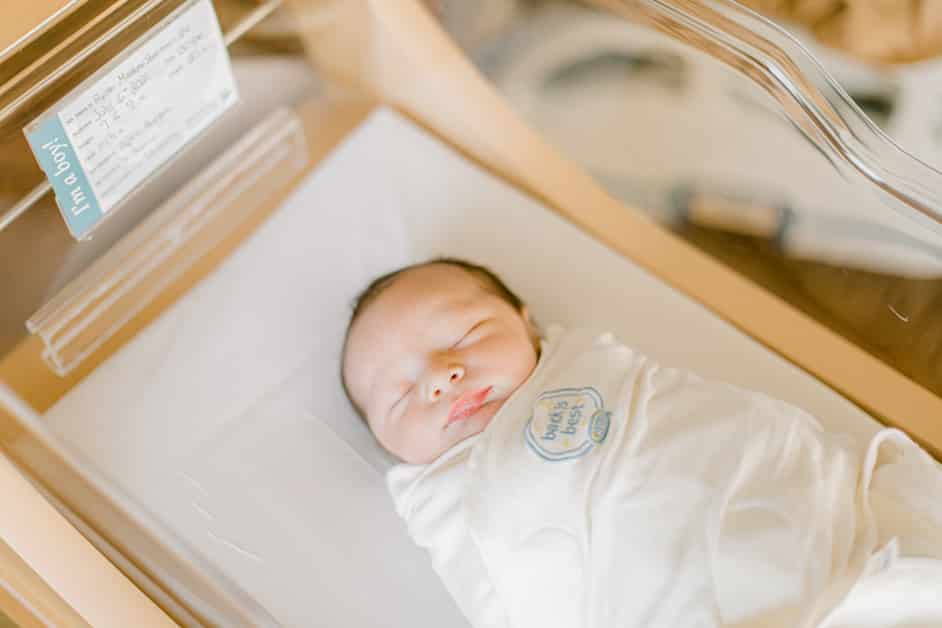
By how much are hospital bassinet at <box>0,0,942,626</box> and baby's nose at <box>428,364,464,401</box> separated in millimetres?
154

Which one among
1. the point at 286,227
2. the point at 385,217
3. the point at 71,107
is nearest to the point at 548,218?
the point at 385,217

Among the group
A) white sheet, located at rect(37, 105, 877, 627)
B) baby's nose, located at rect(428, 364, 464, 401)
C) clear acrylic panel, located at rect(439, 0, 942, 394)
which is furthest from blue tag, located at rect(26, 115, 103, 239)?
clear acrylic panel, located at rect(439, 0, 942, 394)

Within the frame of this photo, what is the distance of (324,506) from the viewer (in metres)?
1.05

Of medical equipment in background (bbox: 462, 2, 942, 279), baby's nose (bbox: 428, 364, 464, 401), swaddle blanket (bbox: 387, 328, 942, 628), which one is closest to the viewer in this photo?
swaddle blanket (bbox: 387, 328, 942, 628)

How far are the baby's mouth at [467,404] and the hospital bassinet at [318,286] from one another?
0.44 feet

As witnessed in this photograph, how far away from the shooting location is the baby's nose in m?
0.96

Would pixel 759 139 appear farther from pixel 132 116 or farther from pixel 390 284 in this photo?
pixel 132 116

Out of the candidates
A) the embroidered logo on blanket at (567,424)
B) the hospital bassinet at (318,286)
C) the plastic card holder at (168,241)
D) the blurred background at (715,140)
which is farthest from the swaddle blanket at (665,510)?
the plastic card holder at (168,241)

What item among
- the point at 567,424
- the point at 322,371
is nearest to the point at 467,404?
the point at 567,424

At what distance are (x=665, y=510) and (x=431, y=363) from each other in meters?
0.26

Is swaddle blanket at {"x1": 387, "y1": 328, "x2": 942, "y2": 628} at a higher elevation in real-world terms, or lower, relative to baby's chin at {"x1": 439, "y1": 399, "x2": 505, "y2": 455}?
lower

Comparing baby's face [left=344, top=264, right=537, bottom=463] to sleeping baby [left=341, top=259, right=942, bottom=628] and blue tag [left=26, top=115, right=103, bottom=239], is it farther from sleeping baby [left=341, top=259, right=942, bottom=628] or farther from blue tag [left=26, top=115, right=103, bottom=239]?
blue tag [left=26, top=115, right=103, bottom=239]

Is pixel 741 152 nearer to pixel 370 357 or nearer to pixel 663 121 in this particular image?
pixel 663 121

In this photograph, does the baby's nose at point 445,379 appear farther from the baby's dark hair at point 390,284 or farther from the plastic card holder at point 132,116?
the plastic card holder at point 132,116
